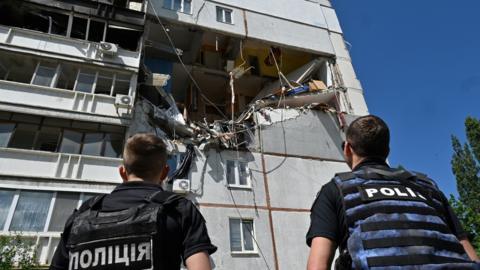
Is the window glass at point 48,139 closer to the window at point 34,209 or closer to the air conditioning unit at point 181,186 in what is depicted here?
the window at point 34,209

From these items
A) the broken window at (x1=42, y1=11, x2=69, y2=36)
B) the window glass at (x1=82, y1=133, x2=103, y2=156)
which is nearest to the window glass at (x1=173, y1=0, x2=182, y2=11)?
the broken window at (x1=42, y1=11, x2=69, y2=36)

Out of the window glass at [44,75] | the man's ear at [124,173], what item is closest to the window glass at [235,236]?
the window glass at [44,75]

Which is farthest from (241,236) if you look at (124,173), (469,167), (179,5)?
(469,167)

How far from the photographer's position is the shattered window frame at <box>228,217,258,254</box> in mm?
12195

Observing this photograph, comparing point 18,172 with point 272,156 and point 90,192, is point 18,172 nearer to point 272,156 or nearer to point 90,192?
point 90,192

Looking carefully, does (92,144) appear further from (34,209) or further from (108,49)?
(108,49)

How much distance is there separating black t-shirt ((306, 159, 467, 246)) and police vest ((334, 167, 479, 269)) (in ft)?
0.16

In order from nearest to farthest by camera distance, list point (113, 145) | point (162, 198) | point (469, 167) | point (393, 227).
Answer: point (393, 227)
point (162, 198)
point (113, 145)
point (469, 167)

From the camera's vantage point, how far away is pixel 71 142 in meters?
12.3

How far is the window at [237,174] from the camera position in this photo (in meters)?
13.9

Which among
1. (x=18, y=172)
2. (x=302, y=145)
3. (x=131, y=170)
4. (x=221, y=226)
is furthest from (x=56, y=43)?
(x=131, y=170)

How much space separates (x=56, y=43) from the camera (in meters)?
13.5

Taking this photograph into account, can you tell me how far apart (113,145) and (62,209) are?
326 cm

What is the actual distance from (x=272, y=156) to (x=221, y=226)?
179 inches
